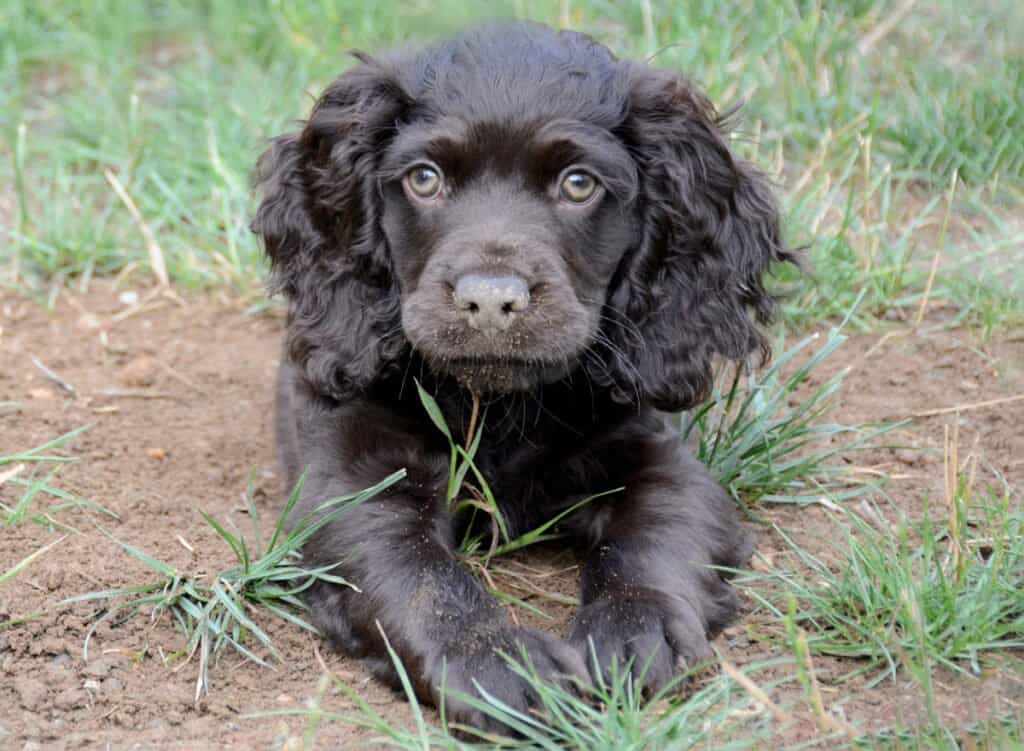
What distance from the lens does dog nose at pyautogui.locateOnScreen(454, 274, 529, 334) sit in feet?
9.87

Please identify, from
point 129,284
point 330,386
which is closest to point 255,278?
point 129,284

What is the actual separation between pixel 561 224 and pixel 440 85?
48cm

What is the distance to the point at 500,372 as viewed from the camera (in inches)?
126

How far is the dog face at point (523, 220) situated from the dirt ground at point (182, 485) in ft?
2.00

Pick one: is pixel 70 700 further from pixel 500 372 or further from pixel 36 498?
pixel 500 372

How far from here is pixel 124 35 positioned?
6.64 meters

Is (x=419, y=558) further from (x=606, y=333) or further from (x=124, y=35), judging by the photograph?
(x=124, y=35)

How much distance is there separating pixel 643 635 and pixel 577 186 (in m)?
1.10

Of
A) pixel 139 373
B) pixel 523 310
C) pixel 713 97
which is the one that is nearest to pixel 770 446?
pixel 523 310

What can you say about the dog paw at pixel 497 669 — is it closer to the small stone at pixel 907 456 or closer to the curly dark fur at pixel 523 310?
the curly dark fur at pixel 523 310

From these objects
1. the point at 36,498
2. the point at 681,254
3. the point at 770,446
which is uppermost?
the point at 681,254

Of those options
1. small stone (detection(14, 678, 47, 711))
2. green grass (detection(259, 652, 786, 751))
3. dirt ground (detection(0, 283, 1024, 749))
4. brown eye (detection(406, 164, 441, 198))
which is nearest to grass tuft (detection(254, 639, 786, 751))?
green grass (detection(259, 652, 786, 751))

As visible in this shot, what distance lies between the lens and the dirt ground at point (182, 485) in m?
2.85

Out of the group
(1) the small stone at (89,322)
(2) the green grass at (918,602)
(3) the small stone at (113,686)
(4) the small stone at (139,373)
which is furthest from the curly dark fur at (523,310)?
(1) the small stone at (89,322)
